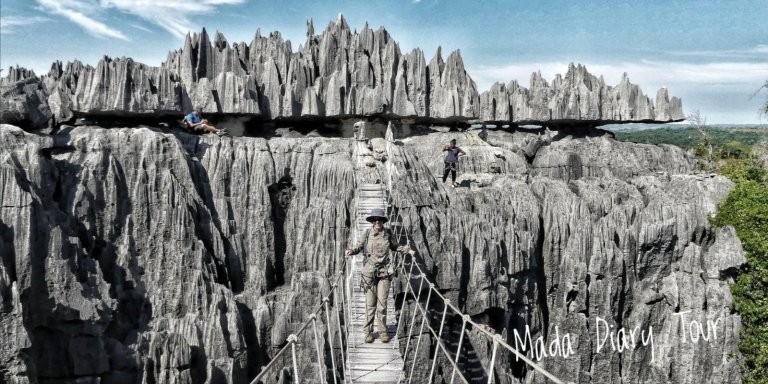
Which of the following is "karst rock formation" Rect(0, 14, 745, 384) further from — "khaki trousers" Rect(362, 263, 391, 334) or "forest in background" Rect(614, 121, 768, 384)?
"khaki trousers" Rect(362, 263, 391, 334)

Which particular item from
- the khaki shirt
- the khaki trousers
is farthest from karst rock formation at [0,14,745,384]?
the khaki shirt

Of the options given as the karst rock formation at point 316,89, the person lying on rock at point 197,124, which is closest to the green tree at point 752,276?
the karst rock formation at point 316,89

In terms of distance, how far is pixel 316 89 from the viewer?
20.4 meters

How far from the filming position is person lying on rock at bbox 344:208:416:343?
885cm

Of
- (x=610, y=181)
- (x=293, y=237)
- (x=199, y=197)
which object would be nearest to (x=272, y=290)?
(x=293, y=237)

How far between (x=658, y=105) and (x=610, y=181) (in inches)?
244

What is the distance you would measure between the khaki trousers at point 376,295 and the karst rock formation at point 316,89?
953cm

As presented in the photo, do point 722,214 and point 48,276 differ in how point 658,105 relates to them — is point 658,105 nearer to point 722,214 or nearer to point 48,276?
point 722,214

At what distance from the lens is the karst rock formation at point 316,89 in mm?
16828

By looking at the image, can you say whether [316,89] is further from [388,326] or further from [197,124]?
[388,326]

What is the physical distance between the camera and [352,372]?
8273 millimetres

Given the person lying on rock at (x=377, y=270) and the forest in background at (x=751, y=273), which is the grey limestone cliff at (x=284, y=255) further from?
the person lying on rock at (x=377, y=270)

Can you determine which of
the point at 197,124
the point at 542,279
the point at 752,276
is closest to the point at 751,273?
the point at 752,276

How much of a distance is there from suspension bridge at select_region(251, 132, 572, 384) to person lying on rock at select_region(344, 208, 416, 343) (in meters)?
0.29
